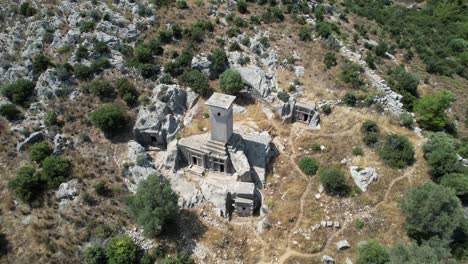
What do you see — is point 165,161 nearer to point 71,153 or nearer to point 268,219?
point 71,153

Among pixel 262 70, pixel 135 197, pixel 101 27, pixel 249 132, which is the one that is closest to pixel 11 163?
pixel 135 197

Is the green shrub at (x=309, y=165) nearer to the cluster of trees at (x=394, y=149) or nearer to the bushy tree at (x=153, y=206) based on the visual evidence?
the cluster of trees at (x=394, y=149)

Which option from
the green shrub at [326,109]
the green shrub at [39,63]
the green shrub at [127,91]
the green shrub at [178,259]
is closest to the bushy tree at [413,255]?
the green shrub at [178,259]

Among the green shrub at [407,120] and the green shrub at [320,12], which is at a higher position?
the green shrub at [320,12]

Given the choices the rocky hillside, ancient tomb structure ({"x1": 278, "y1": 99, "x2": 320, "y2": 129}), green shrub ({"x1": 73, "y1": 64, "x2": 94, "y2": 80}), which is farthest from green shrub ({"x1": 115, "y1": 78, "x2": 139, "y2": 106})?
ancient tomb structure ({"x1": 278, "y1": 99, "x2": 320, "y2": 129})

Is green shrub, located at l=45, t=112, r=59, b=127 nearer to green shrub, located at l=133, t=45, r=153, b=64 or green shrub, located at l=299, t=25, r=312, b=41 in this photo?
green shrub, located at l=133, t=45, r=153, b=64

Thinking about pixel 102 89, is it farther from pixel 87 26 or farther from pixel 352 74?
pixel 352 74
